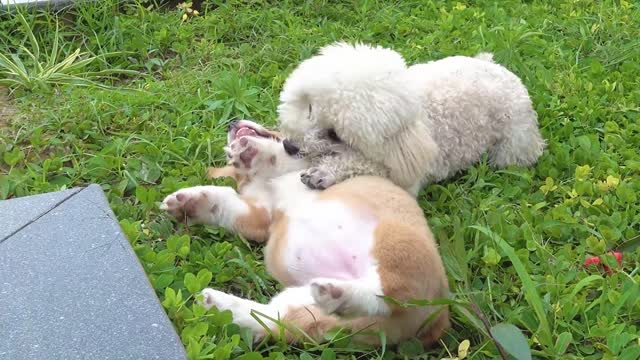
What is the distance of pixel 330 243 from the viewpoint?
2135mm

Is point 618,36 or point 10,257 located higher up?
point 618,36

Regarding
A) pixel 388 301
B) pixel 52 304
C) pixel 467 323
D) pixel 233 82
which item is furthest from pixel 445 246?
pixel 233 82

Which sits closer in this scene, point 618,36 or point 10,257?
point 10,257

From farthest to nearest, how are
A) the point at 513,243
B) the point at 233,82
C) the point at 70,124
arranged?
1. the point at 233,82
2. the point at 70,124
3. the point at 513,243

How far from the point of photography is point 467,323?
2.06 meters

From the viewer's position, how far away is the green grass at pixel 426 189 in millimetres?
2080

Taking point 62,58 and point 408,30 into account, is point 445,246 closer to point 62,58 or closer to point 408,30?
point 408,30

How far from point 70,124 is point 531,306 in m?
1.95

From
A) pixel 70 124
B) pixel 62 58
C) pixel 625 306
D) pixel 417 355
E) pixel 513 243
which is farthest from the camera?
pixel 62 58

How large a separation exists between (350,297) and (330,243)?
36 cm

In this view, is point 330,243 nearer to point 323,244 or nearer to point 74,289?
point 323,244

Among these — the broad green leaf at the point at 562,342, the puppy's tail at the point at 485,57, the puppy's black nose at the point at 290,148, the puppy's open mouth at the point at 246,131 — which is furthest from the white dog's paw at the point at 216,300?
the puppy's tail at the point at 485,57

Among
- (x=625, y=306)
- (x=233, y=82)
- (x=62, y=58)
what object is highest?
(x=625, y=306)

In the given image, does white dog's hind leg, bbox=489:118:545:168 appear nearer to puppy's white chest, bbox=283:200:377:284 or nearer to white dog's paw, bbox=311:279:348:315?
puppy's white chest, bbox=283:200:377:284
